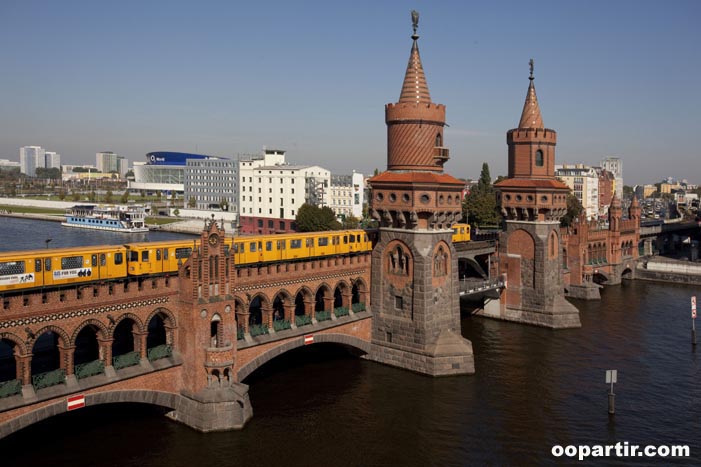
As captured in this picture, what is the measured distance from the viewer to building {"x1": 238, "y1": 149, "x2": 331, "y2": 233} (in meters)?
135

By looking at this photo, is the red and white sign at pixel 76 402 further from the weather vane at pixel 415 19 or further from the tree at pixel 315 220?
the tree at pixel 315 220

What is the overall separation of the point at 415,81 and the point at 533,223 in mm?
21559

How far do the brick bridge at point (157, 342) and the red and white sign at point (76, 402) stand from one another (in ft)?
0.19

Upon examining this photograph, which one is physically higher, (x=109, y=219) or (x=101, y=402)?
(x=109, y=219)

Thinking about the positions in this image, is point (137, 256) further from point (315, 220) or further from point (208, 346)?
point (315, 220)

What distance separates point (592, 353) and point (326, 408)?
2523 cm

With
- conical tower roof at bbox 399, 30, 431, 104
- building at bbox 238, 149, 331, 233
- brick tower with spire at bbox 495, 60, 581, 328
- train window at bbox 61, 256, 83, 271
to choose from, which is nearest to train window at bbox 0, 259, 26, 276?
train window at bbox 61, 256, 83, 271

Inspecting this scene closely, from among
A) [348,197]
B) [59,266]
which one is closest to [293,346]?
[59,266]

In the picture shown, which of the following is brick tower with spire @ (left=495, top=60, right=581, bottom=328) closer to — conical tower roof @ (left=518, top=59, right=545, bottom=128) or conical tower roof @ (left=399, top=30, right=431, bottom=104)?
conical tower roof @ (left=518, top=59, right=545, bottom=128)

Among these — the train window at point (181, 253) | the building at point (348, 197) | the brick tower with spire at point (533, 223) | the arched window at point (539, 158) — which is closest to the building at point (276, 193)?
the building at point (348, 197)

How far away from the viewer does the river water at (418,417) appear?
33.3 m

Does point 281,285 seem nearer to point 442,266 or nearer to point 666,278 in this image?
point 442,266

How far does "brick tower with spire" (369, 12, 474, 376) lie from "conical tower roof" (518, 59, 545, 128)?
16467 millimetres

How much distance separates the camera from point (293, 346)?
4353 centimetres
